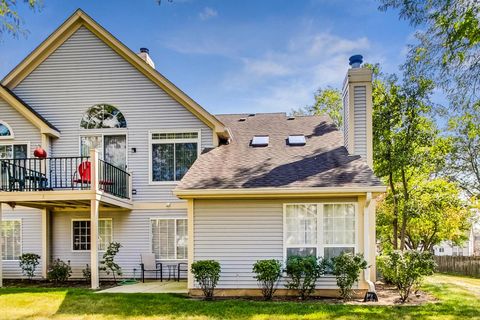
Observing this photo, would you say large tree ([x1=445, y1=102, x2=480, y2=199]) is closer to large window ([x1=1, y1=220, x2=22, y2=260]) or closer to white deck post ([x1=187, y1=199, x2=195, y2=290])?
white deck post ([x1=187, y1=199, x2=195, y2=290])

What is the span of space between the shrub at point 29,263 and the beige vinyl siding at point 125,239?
553 millimetres

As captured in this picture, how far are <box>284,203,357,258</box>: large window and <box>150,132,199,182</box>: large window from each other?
4158mm

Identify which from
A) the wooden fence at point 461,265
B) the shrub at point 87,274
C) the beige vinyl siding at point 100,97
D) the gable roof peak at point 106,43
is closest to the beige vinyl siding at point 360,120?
the gable roof peak at point 106,43

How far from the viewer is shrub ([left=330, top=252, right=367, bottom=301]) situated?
816 cm

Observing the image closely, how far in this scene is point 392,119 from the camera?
12844 millimetres

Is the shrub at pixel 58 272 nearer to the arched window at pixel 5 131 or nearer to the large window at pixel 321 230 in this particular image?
the arched window at pixel 5 131

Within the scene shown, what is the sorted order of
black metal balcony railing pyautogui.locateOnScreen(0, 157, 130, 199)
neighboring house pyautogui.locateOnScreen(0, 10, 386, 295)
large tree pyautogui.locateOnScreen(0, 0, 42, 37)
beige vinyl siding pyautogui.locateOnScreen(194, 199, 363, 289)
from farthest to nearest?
neighboring house pyautogui.locateOnScreen(0, 10, 386, 295), black metal balcony railing pyautogui.locateOnScreen(0, 157, 130, 199), beige vinyl siding pyautogui.locateOnScreen(194, 199, 363, 289), large tree pyautogui.locateOnScreen(0, 0, 42, 37)

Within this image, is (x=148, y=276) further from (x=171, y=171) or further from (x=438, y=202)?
(x=438, y=202)

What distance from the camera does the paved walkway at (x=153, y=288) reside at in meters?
9.28

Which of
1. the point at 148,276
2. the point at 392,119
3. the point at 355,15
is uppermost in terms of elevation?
the point at 355,15

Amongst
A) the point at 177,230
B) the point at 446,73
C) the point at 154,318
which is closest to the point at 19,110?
the point at 177,230

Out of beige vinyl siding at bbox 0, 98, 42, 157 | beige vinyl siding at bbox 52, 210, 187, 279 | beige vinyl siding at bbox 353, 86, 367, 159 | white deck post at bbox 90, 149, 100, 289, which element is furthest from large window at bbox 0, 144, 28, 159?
beige vinyl siding at bbox 353, 86, 367, 159

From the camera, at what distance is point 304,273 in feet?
27.4

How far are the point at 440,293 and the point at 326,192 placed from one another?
14.2 feet
